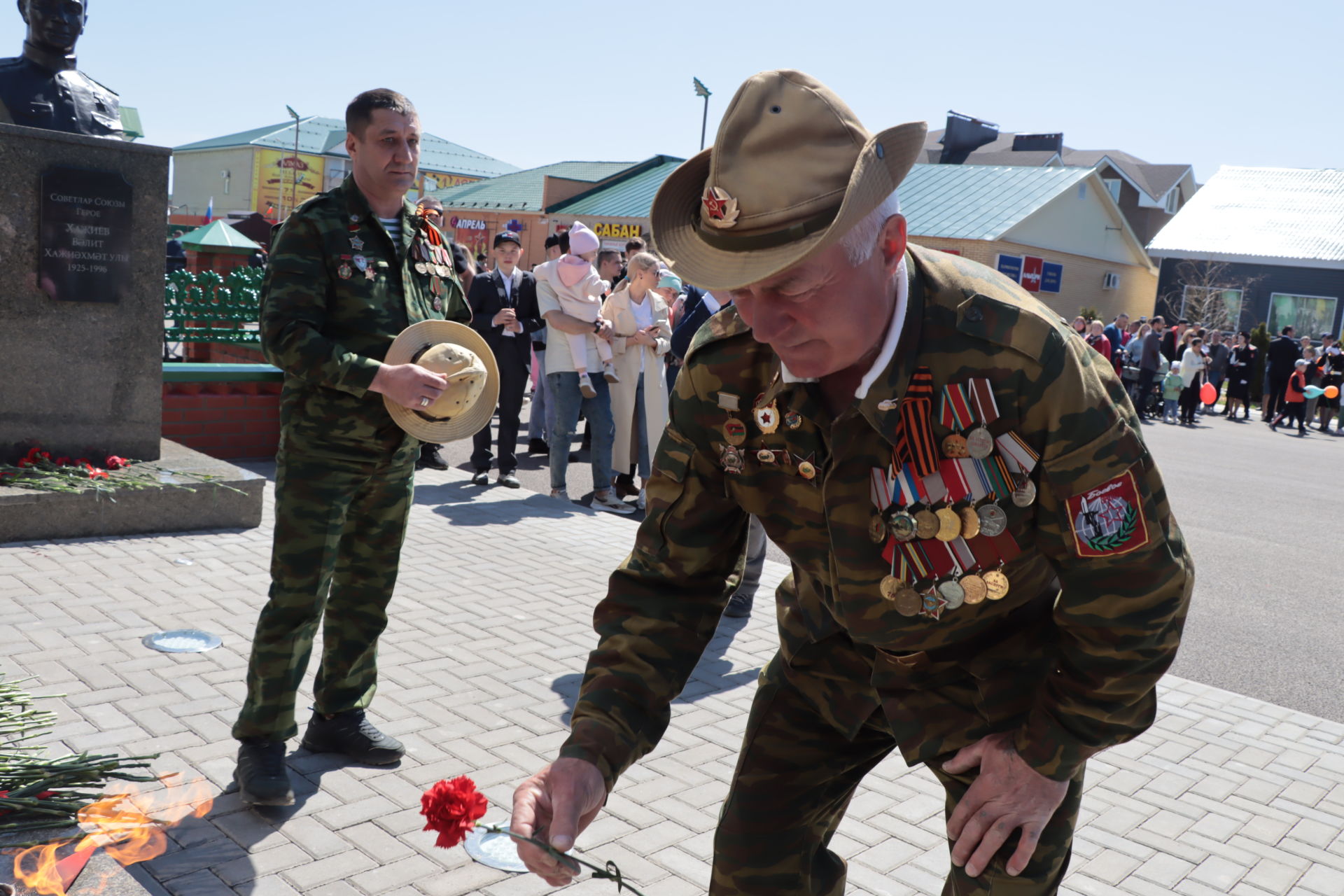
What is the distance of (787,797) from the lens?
232 centimetres

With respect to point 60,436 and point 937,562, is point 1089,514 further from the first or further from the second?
point 60,436

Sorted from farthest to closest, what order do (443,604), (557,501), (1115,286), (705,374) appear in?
(1115,286)
(557,501)
(443,604)
(705,374)

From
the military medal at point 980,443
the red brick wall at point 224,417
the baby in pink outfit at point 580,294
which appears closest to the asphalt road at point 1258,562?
the baby in pink outfit at point 580,294

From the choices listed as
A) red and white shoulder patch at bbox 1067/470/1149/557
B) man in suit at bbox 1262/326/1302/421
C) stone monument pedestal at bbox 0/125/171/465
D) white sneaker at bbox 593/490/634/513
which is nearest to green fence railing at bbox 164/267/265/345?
stone monument pedestal at bbox 0/125/171/465

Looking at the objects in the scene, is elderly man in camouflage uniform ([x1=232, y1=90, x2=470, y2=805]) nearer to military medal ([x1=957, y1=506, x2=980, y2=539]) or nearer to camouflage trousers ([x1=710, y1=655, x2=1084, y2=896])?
camouflage trousers ([x1=710, y1=655, x2=1084, y2=896])

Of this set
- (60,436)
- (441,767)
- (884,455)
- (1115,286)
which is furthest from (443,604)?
(1115,286)

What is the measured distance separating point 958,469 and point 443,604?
183 inches

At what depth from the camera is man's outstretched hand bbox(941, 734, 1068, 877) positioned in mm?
1934

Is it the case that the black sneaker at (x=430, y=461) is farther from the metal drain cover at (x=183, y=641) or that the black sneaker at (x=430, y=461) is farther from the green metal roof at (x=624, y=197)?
the green metal roof at (x=624, y=197)

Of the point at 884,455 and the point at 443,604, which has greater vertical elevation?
the point at 884,455

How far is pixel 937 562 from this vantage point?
204 cm

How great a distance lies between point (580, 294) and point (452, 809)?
750 cm

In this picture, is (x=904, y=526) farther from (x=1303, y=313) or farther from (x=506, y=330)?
(x=1303, y=313)

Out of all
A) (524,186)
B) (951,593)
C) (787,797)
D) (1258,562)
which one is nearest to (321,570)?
(787,797)
